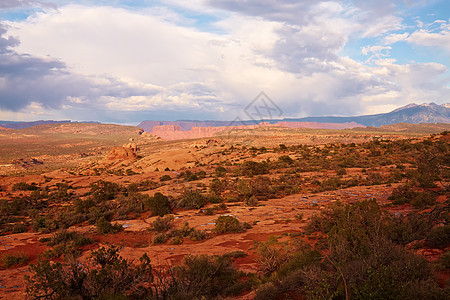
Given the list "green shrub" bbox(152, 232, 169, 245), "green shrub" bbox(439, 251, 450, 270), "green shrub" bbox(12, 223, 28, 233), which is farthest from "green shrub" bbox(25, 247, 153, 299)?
"green shrub" bbox(12, 223, 28, 233)

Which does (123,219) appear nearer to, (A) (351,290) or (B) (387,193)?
(A) (351,290)

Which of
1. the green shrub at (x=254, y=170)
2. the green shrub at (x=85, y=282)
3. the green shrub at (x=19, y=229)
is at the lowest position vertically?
the green shrub at (x=19, y=229)

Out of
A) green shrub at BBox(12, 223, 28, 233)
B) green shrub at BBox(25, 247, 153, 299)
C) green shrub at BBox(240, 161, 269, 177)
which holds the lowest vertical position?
green shrub at BBox(12, 223, 28, 233)

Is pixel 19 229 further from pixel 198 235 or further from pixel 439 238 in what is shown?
pixel 439 238

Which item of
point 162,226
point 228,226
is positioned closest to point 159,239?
point 162,226

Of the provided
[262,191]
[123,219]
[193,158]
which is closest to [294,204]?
[262,191]

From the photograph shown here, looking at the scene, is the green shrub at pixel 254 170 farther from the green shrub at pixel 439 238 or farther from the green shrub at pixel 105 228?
the green shrub at pixel 439 238

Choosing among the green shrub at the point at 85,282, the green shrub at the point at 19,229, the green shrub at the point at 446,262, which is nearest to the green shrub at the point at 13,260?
the green shrub at the point at 85,282

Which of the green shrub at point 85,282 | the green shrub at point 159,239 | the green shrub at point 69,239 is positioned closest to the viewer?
the green shrub at point 85,282

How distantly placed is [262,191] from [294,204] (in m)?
3.43

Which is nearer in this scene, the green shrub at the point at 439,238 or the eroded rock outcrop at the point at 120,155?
the green shrub at the point at 439,238

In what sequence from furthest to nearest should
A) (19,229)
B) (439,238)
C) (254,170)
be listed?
(254,170), (19,229), (439,238)

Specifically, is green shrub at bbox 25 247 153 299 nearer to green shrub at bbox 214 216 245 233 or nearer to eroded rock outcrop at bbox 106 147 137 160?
green shrub at bbox 214 216 245 233

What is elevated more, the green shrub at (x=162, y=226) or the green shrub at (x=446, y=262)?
the green shrub at (x=446, y=262)
